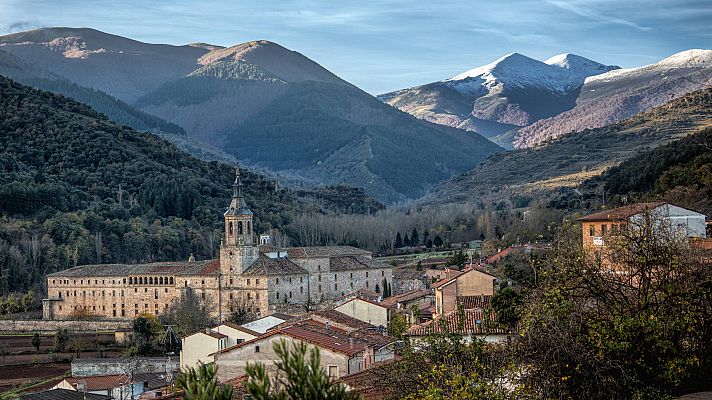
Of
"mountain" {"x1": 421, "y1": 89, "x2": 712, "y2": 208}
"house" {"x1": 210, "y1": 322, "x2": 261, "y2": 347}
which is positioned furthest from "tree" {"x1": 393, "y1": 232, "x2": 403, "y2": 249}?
"house" {"x1": 210, "y1": 322, "x2": 261, "y2": 347}

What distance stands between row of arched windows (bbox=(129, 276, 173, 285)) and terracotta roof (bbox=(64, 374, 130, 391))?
26311 millimetres

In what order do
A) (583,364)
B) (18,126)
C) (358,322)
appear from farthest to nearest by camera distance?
1. (18,126)
2. (358,322)
3. (583,364)

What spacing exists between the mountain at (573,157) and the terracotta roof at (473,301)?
231ft

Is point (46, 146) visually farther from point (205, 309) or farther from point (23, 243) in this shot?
point (205, 309)

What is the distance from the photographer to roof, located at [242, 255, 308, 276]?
70.9 metres

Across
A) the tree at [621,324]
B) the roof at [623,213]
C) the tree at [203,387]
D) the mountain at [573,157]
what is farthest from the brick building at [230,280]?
the tree at [203,387]

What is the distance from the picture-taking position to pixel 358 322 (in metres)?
47.5

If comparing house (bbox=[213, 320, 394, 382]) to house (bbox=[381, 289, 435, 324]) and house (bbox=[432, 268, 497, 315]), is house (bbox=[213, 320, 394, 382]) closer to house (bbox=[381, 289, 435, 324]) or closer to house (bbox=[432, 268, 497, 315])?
house (bbox=[432, 268, 497, 315])

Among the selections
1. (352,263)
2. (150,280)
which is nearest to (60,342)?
(150,280)

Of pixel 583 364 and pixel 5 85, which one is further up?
pixel 5 85

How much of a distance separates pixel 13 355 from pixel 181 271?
15212 millimetres

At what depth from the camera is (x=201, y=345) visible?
151ft

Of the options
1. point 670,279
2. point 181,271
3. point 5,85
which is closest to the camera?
point 670,279

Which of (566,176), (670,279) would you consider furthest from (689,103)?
(670,279)
